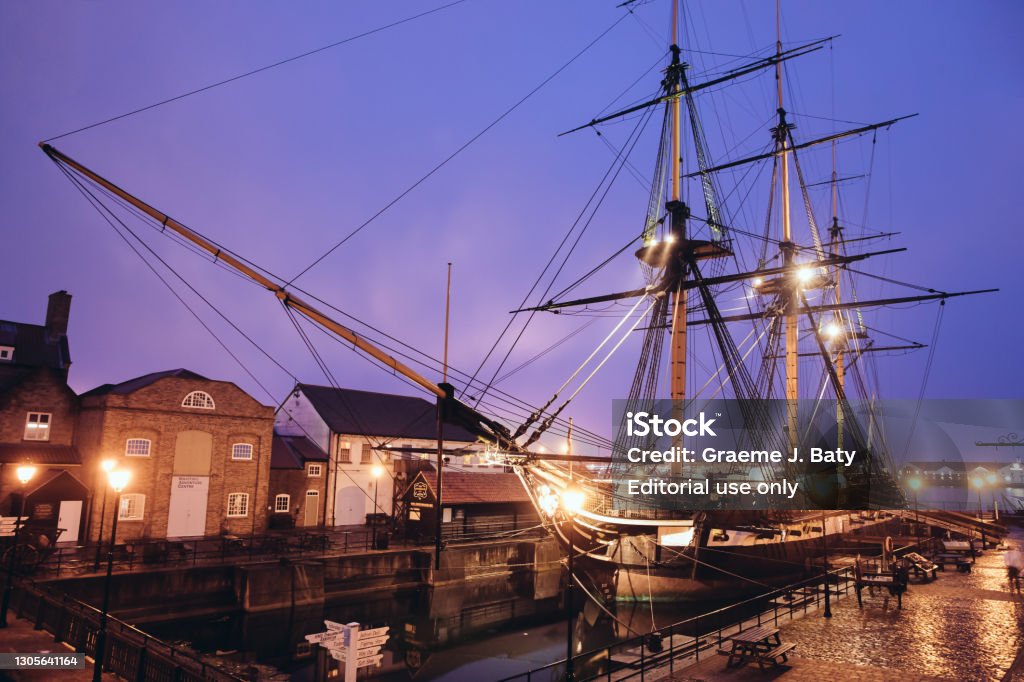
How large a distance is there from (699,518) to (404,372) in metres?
16.6

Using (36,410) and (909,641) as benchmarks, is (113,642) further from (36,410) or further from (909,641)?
(36,410)

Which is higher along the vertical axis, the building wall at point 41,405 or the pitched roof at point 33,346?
the pitched roof at point 33,346

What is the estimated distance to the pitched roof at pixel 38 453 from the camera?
30.0 m

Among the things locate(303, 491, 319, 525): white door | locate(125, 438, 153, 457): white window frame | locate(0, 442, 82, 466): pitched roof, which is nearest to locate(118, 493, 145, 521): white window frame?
locate(125, 438, 153, 457): white window frame

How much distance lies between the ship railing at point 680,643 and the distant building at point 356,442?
20.2m

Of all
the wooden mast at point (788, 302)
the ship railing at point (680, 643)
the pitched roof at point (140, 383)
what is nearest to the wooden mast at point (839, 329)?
the wooden mast at point (788, 302)

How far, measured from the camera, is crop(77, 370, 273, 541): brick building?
32.5m

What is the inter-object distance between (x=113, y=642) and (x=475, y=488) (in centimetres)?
2726

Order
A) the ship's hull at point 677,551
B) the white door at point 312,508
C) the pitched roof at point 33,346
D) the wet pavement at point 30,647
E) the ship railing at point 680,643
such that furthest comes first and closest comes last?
the white door at point 312,508 < the pitched roof at point 33,346 < the ship's hull at point 677,551 < the ship railing at point 680,643 < the wet pavement at point 30,647

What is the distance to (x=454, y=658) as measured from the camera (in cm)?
2408

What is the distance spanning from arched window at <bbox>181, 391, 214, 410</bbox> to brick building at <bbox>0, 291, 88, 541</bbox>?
5428mm

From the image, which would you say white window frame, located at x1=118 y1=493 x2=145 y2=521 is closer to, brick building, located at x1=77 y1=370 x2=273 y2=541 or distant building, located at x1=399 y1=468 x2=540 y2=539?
brick building, located at x1=77 y1=370 x2=273 y2=541

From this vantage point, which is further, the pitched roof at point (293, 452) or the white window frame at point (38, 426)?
the pitched roof at point (293, 452)

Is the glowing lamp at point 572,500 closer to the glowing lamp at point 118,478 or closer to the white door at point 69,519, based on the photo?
the glowing lamp at point 118,478
